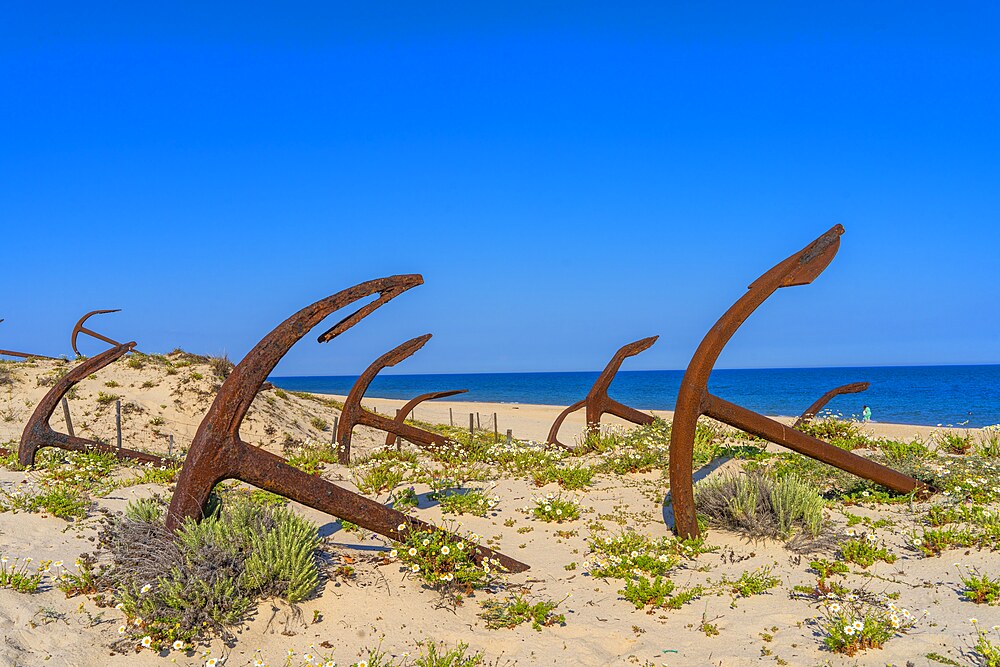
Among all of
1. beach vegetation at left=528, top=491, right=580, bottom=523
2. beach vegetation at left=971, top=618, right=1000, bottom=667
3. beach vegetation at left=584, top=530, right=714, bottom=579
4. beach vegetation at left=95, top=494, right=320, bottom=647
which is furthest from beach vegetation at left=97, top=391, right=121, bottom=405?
beach vegetation at left=971, top=618, right=1000, bottom=667

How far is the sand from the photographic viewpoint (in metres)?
3.60

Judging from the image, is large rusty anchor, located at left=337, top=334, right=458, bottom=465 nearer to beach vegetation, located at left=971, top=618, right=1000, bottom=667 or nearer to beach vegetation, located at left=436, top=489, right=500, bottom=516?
beach vegetation, located at left=436, top=489, right=500, bottom=516

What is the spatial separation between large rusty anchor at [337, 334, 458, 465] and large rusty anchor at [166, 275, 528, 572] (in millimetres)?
4885

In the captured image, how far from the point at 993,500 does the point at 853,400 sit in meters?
52.3

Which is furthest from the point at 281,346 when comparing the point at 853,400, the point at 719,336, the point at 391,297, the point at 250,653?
the point at 853,400

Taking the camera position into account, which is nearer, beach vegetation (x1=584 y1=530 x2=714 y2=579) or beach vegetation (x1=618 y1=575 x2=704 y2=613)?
beach vegetation (x1=618 y1=575 x2=704 y2=613)

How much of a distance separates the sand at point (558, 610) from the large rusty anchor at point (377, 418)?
2.72 metres

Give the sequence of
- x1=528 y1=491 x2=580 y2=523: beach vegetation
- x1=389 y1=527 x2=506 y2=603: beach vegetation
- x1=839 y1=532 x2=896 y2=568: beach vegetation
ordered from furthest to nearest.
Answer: x1=528 y1=491 x2=580 y2=523: beach vegetation, x1=839 y1=532 x2=896 y2=568: beach vegetation, x1=389 y1=527 x2=506 y2=603: beach vegetation

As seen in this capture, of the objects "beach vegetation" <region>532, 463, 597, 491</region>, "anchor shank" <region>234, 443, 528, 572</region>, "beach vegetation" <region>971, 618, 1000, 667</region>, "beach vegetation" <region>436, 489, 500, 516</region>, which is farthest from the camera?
"beach vegetation" <region>532, 463, 597, 491</region>

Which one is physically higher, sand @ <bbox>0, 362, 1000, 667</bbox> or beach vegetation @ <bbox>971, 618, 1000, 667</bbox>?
beach vegetation @ <bbox>971, 618, 1000, 667</bbox>

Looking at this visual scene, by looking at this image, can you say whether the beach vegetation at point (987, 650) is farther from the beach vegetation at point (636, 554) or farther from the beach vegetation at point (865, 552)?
the beach vegetation at point (636, 554)

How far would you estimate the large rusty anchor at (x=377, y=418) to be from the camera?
9062 millimetres

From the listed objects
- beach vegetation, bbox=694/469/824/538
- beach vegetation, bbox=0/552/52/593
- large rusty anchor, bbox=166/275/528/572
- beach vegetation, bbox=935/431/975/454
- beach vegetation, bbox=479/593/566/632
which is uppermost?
large rusty anchor, bbox=166/275/528/572

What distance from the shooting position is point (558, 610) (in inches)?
171
